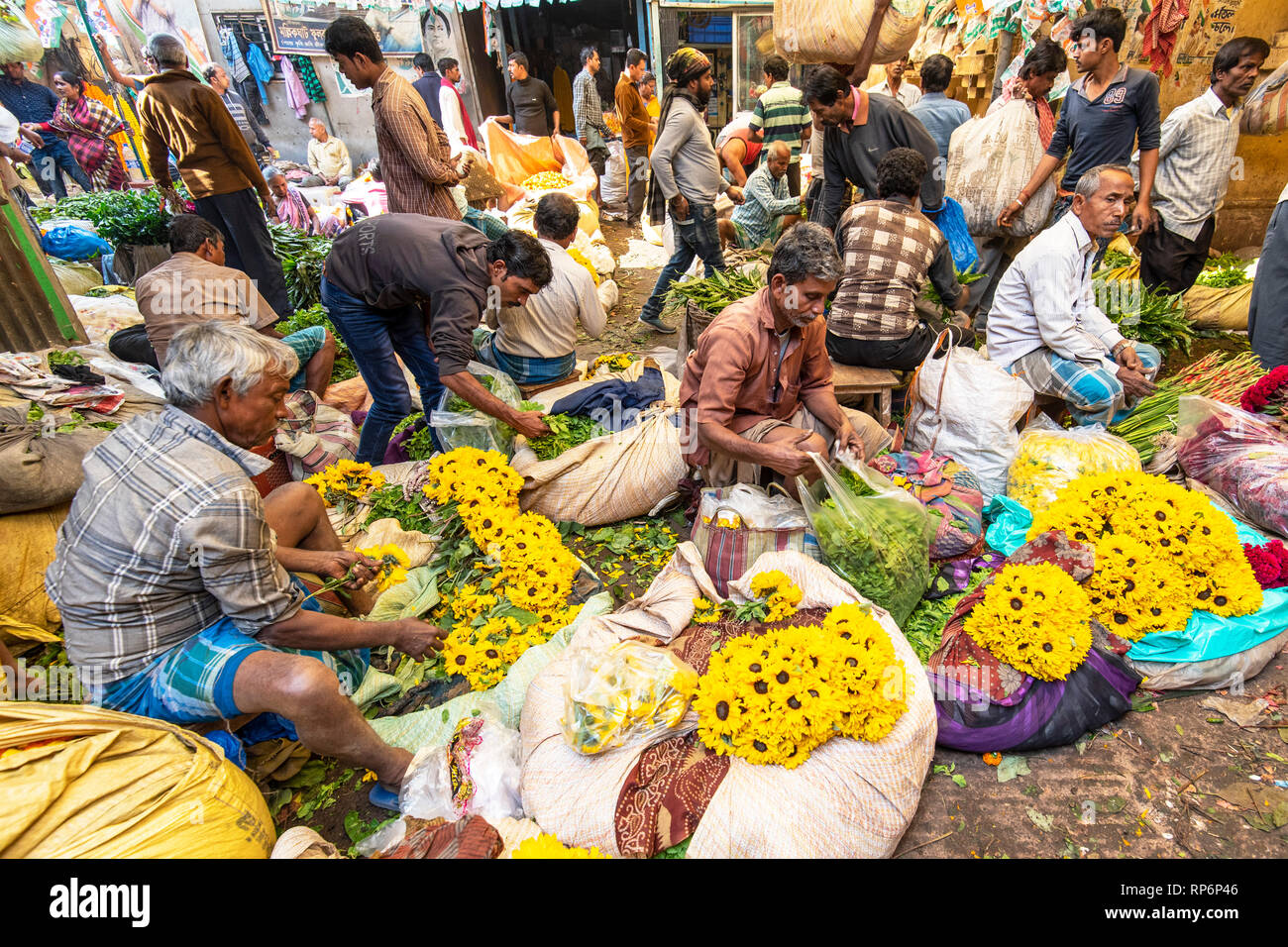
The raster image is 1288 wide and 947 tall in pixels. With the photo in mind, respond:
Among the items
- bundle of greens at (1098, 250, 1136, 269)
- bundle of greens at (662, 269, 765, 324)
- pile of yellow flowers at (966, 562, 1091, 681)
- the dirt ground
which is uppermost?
bundle of greens at (662, 269, 765, 324)

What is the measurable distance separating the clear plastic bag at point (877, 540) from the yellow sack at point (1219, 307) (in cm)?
482

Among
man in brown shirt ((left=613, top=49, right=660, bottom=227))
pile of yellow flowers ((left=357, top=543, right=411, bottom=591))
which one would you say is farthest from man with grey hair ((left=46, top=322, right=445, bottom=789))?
man in brown shirt ((left=613, top=49, right=660, bottom=227))

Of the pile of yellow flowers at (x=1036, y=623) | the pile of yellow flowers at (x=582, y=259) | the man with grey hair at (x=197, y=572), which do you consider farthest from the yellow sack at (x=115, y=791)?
the pile of yellow flowers at (x=582, y=259)

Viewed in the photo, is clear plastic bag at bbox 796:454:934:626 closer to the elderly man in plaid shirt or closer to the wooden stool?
the wooden stool

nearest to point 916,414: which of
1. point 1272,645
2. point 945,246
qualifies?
point 945,246

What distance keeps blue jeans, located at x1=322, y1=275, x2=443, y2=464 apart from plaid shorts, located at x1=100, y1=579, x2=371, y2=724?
7.13ft

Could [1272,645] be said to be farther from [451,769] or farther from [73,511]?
[73,511]

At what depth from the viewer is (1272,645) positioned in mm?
2455

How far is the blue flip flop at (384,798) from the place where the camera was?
2.23 metres

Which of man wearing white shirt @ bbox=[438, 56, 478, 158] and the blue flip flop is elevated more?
man wearing white shirt @ bbox=[438, 56, 478, 158]

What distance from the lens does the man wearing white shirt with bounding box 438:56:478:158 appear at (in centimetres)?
888

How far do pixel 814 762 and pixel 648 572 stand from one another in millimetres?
1512

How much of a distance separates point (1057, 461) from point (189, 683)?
147 inches

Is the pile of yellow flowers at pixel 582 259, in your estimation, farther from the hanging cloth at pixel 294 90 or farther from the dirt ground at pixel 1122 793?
the hanging cloth at pixel 294 90
